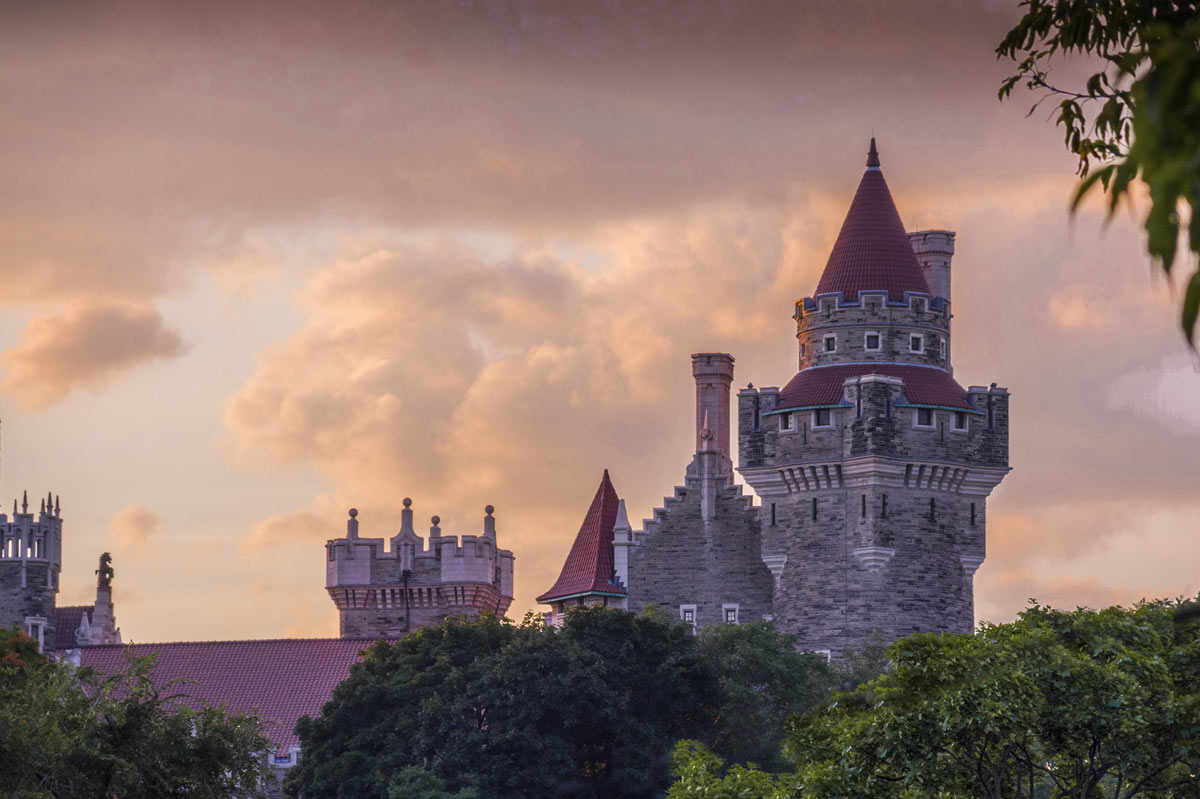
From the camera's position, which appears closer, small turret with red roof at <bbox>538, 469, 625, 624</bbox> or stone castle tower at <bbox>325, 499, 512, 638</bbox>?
small turret with red roof at <bbox>538, 469, 625, 624</bbox>

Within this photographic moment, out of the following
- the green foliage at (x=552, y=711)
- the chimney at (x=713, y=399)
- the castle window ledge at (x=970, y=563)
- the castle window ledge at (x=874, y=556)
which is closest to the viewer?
the green foliage at (x=552, y=711)

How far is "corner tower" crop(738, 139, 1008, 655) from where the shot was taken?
87.4 m

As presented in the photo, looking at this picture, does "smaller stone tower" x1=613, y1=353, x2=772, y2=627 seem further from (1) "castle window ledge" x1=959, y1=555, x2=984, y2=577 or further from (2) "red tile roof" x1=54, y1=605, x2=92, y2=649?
(2) "red tile roof" x1=54, y1=605, x2=92, y2=649

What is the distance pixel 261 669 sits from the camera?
9712 centimetres

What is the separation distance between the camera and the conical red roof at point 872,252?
91438 millimetres

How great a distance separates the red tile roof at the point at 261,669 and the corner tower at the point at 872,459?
20.7m

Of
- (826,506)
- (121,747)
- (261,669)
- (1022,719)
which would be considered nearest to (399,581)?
(261,669)

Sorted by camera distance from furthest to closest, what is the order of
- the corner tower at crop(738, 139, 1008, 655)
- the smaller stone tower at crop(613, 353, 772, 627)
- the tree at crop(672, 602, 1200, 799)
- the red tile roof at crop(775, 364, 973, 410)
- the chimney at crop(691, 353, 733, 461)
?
1. the chimney at crop(691, 353, 733, 461)
2. the smaller stone tower at crop(613, 353, 772, 627)
3. the red tile roof at crop(775, 364, 973, 410)
4. the corner tower at crop(738, 139, 1008, 655)
5. the tree at crop(672, 602, 1200, 799)

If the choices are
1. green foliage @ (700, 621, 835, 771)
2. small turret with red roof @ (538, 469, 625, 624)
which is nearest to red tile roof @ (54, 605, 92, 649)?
small turret with red roof @ (538, 469, 625, 624)

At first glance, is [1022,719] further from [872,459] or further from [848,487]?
[848,487]

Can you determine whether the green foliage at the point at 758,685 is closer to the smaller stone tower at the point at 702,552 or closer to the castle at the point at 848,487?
the castle at the point at 848,487

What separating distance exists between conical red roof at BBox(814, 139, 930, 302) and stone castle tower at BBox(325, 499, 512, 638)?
23.9 meters

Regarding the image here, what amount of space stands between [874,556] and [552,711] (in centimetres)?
1926

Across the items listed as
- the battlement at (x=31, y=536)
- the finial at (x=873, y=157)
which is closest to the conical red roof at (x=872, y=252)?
the finial at (x=873, y=157)
